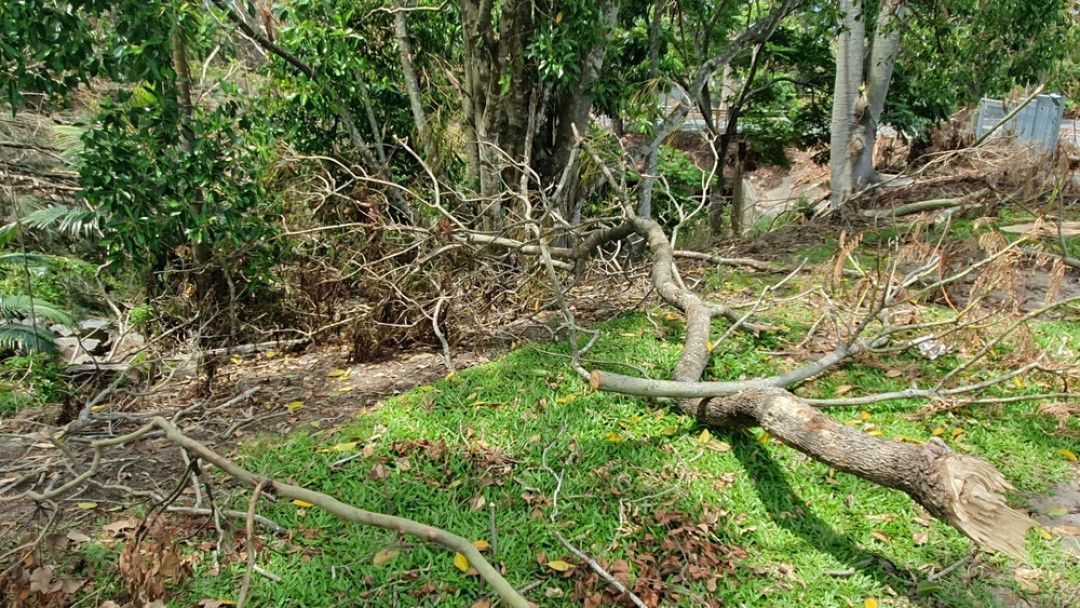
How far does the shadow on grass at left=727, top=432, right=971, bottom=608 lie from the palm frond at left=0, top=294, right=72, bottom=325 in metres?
5.56

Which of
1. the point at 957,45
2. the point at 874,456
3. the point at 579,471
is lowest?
the point at 579,471

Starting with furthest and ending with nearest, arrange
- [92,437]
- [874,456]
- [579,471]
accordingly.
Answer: [92,437], [579,471], [874,456]

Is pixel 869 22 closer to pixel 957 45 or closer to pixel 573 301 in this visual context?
pixel 957 45

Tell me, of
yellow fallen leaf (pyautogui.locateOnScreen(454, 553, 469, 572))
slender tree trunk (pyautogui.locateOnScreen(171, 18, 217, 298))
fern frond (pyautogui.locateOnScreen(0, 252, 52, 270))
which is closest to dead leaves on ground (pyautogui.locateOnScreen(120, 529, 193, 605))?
yellow fallen leaf (pyautogui.locateOnScreen(454, 553, 469, 572))

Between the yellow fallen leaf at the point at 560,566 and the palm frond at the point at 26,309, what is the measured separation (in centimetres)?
513

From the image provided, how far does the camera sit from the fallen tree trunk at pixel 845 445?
210cm

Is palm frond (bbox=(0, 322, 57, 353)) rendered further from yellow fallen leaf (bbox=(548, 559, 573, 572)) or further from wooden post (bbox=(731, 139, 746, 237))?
wooden post (bbox=(731, 139, 746, 237))

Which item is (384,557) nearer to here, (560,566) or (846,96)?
(560,566)

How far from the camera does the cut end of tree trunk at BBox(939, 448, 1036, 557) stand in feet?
6.81

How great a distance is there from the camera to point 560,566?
2.77 metres

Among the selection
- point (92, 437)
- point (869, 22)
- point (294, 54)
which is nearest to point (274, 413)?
point (92, 437)

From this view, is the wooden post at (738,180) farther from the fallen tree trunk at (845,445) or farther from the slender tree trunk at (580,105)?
the fallen tree trunk at (845,445)

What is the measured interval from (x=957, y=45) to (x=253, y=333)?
8256 mm

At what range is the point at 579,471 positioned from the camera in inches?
129
